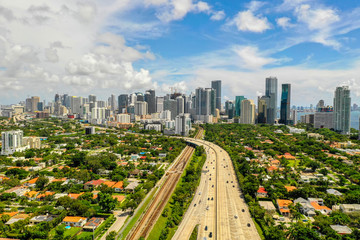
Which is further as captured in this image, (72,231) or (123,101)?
(123,101)

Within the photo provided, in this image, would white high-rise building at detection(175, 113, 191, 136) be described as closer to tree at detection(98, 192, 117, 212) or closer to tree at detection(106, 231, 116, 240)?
tree at detection(98, 192, 117, 212)

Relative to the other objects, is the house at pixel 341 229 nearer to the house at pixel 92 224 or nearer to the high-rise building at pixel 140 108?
the house at pixel 92 224

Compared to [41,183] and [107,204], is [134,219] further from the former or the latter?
[41,183]

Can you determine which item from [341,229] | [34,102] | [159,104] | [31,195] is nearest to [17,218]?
[31,195]

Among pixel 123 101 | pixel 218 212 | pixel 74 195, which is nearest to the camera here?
pixel 218 212

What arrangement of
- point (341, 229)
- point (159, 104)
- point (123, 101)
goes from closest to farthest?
point (341, 229) < point (159, 104) < point (123, 101)

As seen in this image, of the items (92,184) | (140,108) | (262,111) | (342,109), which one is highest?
(140,108)

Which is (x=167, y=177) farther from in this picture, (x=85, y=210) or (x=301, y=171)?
(x=301, y=171)

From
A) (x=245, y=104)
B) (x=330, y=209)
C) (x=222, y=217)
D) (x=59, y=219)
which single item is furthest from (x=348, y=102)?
(x=59, y=219)
